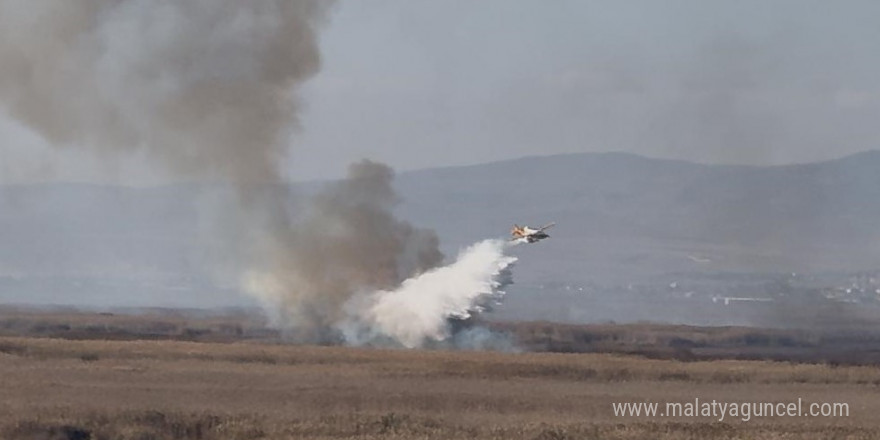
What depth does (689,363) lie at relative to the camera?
248ft

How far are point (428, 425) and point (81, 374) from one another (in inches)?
763

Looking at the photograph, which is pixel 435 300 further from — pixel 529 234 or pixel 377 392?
pixel 377 392

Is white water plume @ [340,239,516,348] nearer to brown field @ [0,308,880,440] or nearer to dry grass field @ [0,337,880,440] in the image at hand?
brown field @ [0,308,880,440]

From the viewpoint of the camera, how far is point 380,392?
5725 cm

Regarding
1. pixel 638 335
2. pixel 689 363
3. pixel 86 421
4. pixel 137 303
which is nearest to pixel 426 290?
pixel 689 363

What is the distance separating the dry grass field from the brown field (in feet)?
0.32

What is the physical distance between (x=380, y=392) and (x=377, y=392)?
13cm

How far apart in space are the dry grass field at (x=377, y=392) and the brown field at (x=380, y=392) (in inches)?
3.8

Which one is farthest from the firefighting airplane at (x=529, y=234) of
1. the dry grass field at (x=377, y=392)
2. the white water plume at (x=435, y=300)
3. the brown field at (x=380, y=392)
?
the brown field at (x=380, y=392)

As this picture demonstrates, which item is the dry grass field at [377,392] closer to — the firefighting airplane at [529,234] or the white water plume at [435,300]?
the firefighting airplane at [529,234]

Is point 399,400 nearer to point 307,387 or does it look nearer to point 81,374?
point 307,387

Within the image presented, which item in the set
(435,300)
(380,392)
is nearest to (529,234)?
(435,300)

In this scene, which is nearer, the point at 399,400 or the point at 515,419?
the point at 515,419

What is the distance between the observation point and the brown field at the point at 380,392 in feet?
155
